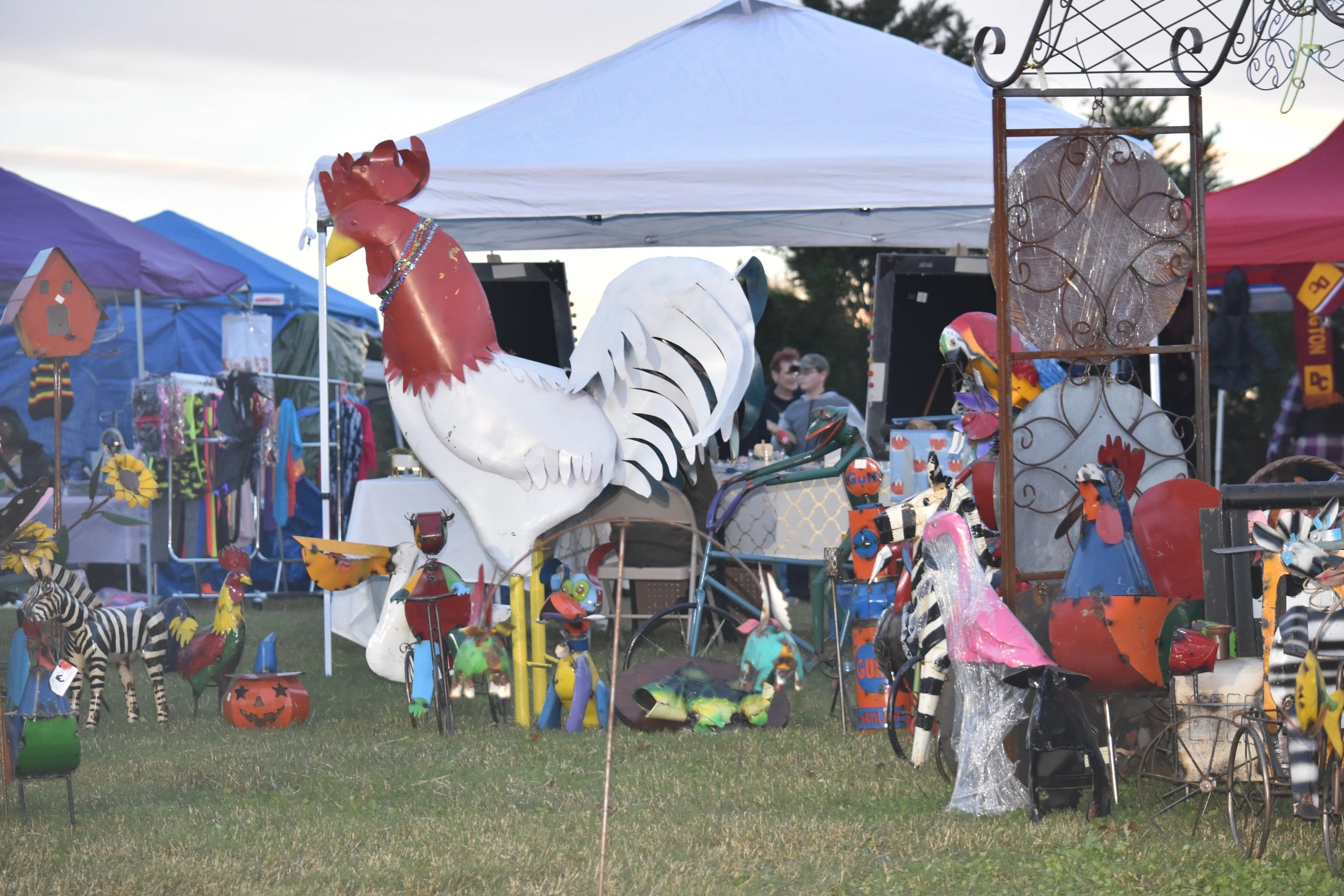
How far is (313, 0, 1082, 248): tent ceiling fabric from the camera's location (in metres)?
6.67

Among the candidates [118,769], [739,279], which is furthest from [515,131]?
[118,769]

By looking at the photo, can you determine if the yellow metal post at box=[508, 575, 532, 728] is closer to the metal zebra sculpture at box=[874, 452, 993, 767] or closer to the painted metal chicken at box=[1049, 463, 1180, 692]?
the metal zebra sculpture at box=[874, 452, 993, 767]

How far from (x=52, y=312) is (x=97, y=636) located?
4.57 ft

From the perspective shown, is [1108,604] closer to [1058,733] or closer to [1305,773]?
[1058,733]

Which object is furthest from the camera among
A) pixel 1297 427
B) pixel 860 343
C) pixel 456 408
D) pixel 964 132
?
pixel 860 343

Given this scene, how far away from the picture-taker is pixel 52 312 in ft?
19.6

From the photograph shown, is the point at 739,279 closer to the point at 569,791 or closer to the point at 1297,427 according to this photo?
the point at 569,791

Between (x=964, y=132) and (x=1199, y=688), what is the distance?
3.82 m

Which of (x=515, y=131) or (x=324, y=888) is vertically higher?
(x=515, y=131)

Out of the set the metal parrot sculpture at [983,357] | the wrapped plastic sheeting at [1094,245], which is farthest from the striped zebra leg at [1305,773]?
the metal parrot sculpture at [983,357]

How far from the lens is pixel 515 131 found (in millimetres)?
7383

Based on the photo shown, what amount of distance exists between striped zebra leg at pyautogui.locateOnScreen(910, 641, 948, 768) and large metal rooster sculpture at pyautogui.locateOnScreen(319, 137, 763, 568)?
1768 mm

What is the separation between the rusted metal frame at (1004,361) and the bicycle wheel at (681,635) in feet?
5.83

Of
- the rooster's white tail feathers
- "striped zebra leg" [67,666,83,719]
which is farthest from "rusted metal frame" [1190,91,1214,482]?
"striped zebra leg" [67,666,83,719]
